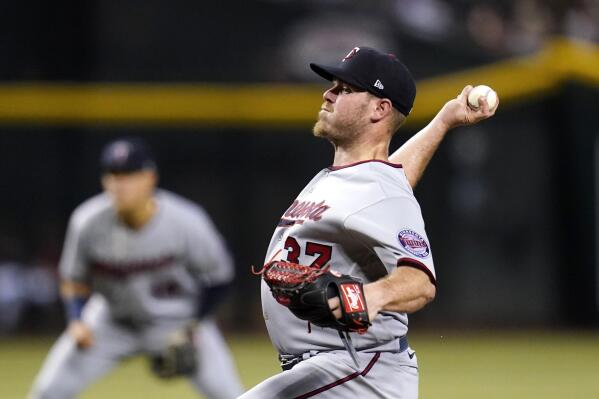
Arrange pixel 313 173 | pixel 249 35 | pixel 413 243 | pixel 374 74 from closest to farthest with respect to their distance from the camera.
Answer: pixel 413 243, pixel 374 74, pixel 313 173, pixel 249 35

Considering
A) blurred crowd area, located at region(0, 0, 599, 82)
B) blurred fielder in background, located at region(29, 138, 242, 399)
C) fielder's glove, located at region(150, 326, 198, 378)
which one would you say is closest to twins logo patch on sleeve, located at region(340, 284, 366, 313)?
fielder's glove, located at region(150, 326, 198, 378)

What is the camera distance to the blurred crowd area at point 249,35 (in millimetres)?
16594

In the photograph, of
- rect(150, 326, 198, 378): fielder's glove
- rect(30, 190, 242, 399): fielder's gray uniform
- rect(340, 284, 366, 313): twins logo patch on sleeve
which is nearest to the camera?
rect(340, 284, 366, 313): twins logo patch on sleeve

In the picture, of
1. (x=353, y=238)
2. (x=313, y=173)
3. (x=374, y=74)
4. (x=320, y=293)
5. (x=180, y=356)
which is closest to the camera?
(x=320, y=293)

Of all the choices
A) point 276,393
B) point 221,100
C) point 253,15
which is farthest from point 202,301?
point 253,15

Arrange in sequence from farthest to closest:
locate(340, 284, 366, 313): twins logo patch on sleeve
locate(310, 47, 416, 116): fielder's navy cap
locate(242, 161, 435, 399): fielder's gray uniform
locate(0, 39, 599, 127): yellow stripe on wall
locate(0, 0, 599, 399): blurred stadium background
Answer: locate(0, 39, 599, 127): yellow stripe on wall
locate(0, 0, 599, 399): blurred stadium background
locate(310, 47, 416, 116): fielder's navy cap
locate(242, 161, 435, 399): fielder's gray uniform
locate(340, 284, 366, 313): twins logo patch on sleeve

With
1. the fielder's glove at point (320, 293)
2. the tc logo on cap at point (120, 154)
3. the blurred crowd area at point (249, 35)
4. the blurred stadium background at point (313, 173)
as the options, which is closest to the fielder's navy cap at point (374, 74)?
the fielder's glove at point (320, 293)

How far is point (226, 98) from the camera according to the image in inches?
592

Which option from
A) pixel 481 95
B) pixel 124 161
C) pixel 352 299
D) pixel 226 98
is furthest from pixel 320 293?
pixel 226 98

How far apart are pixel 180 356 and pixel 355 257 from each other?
286 cm

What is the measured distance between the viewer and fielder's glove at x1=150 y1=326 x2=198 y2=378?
6.57 meters

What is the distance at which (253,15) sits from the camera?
1808 cm

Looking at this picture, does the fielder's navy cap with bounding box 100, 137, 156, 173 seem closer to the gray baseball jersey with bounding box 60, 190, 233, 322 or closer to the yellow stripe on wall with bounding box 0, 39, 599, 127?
the gray baseball jersey with bounding box 60, 190, 233, 322

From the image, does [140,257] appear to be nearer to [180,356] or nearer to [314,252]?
[180,356]
